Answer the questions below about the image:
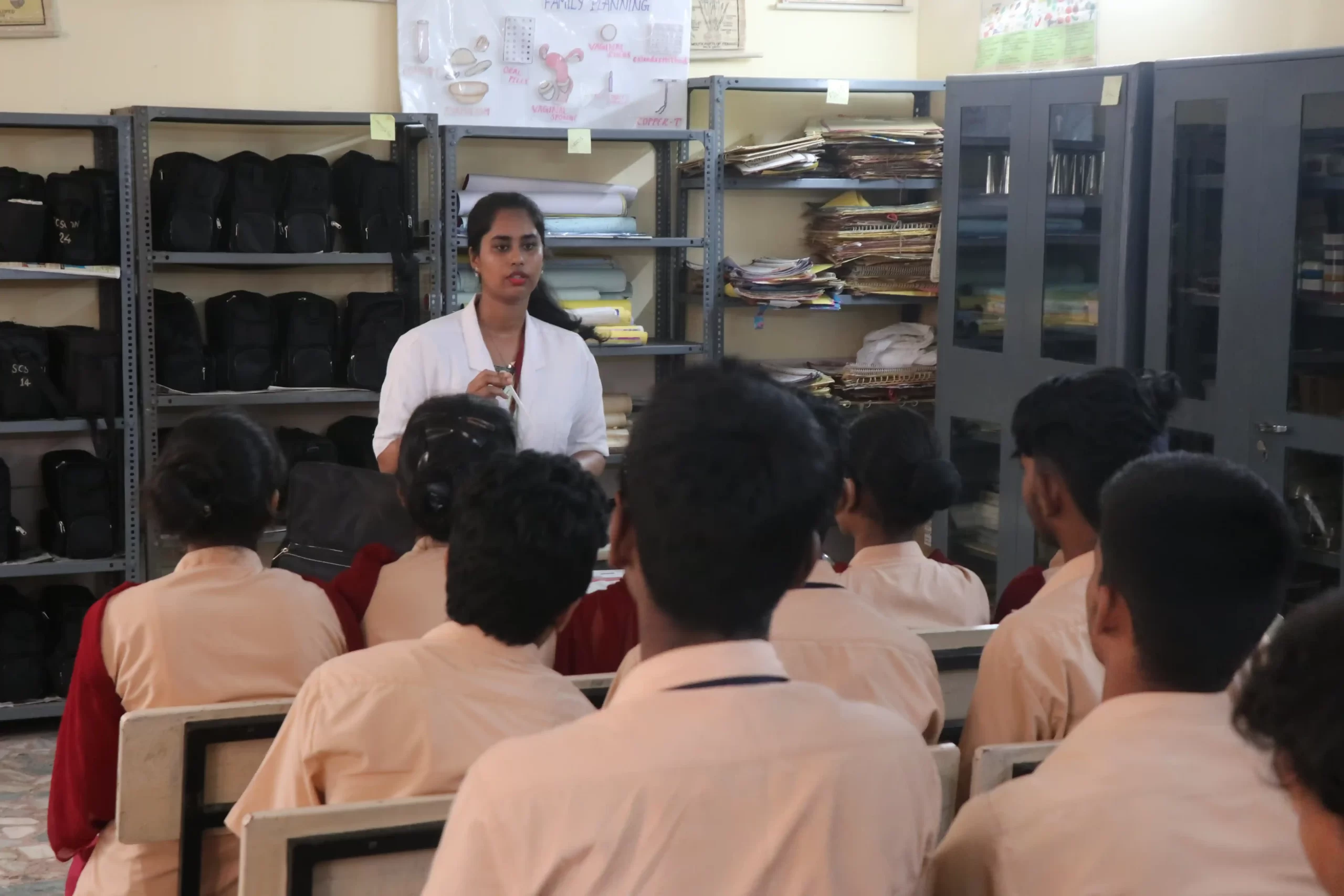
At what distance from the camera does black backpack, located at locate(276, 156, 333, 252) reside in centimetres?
407

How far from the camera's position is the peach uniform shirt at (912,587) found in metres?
2.22

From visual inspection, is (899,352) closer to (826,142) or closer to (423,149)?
(826,142)

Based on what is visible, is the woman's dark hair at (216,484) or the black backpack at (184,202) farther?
the black backpack at (184,202)

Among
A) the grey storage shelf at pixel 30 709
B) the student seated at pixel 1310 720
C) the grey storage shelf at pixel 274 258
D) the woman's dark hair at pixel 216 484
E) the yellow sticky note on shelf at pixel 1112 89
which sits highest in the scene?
the yellow sticky note on shelf at pixel 1112 89

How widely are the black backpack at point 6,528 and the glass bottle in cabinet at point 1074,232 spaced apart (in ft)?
9.34

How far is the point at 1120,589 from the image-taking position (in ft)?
4.05

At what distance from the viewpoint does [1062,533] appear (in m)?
1.93

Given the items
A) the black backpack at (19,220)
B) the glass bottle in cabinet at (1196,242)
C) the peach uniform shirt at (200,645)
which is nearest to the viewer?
the peach uniform shirt at (200,645)

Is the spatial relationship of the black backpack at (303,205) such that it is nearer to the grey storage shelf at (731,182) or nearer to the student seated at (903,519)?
the grey storage shelf at (731,182)

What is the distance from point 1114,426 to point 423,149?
9.69 feet

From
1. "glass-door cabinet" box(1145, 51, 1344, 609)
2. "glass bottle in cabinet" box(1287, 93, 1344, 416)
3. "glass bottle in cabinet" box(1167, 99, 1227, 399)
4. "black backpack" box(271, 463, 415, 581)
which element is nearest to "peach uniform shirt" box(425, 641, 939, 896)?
"black backpack" box(271, 463, 415, 581)

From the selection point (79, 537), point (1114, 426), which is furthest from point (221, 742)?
point (79, 537)

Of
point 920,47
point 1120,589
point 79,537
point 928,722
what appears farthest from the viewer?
point 920,47

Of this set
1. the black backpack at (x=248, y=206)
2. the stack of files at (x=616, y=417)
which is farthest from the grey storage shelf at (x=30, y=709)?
the stack of files at (x=616, y=417)
